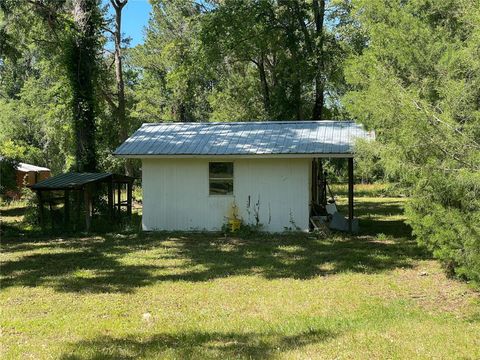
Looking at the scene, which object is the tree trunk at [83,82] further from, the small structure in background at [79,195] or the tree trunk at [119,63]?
the tree trunk at [119,63]

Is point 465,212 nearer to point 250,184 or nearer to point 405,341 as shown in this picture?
point 405,341

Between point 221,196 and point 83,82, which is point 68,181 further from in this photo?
point 83,82

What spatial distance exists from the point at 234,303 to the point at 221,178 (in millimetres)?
7867

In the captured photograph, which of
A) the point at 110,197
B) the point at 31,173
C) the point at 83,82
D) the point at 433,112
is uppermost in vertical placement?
the point at 83,82

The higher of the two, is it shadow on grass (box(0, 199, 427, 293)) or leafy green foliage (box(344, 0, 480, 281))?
leafy green foliage (box(344, 0, 480, 281))

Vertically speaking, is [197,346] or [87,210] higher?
[87,210]

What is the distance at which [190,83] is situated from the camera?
24641 millimetres

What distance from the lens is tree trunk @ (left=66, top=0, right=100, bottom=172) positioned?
18.3 metres

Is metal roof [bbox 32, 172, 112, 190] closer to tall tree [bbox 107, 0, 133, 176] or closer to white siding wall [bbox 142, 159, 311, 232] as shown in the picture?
white siding wall [bbox 142, 159, 311, 232]

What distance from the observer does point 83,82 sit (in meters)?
18.6

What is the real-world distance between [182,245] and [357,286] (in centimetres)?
534

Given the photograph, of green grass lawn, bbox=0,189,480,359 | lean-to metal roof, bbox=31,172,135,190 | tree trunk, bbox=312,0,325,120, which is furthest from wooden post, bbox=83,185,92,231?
tree trunk, bbox=312,0,325,120

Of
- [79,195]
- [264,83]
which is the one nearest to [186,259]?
[79,195]

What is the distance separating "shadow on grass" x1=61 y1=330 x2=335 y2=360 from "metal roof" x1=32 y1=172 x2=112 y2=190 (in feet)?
31.5
